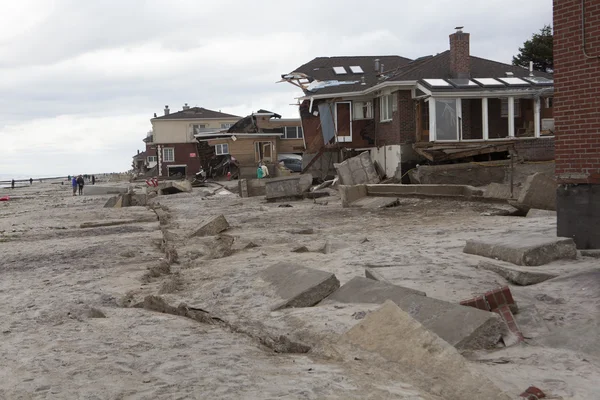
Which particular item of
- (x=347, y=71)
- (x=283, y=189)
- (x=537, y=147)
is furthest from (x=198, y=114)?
(x=537, y=147)

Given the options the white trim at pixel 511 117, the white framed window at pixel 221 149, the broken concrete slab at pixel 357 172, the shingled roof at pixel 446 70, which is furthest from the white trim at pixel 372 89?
the white framed window at pixel 221 149

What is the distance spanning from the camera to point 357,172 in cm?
2706

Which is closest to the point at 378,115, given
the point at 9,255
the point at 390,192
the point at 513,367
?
the point at 390,192

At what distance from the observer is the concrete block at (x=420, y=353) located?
13.6 feet

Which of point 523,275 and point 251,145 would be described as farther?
point 251,145

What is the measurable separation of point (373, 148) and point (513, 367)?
28.5 meters

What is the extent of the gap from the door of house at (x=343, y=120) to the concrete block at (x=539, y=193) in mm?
20081

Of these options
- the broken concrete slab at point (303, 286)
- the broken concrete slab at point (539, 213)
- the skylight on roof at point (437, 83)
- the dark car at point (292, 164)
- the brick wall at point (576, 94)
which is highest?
the skylight on roof at point (437, 83)

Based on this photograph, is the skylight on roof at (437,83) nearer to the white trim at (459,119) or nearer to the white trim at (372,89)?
the white trim at (372,89)

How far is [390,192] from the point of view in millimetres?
20750

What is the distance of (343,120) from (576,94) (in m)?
24.6

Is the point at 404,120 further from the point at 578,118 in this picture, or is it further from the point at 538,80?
the point at 578,118

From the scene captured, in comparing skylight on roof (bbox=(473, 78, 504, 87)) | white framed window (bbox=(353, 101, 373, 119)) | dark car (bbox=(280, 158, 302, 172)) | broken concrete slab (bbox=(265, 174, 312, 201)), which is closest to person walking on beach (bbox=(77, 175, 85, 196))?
dark car (bbox=(280, 158, 302, 172))

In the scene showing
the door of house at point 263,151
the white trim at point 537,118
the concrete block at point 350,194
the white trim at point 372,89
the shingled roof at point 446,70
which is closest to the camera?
the concrete block at point 350,194
